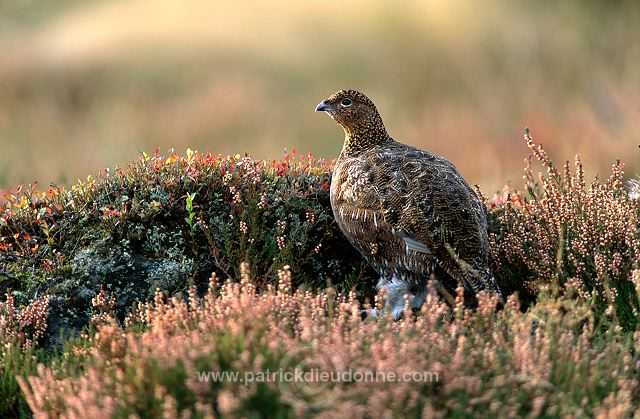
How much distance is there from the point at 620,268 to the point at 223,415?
101 inches

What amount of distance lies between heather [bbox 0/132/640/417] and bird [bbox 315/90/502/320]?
0.81ft

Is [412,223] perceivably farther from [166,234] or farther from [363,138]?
[166,234]

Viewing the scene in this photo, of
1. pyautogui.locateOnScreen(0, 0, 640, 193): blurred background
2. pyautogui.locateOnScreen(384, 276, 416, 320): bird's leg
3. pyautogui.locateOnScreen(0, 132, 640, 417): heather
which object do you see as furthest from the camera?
pyautogui.locateOnScreen(0, 0, 640, 193): blurred background

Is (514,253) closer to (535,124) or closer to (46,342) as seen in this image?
(46,342)

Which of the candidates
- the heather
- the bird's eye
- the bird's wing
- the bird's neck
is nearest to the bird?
the bird's wing

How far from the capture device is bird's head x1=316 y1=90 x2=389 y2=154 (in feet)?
17.1

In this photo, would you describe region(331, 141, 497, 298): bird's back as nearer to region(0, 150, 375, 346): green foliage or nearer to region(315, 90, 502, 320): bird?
region(315, 90, 502, 320): bird

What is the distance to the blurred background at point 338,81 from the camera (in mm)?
9047

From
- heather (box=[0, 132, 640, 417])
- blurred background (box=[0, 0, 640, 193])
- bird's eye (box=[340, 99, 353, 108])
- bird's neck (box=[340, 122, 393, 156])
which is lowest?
heather (box=[0, 132, 640, 417])

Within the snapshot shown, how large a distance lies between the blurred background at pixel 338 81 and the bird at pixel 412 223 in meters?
2.68

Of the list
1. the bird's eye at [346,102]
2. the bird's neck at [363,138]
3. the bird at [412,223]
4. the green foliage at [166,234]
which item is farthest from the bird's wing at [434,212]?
the bird's eye at [346,102]

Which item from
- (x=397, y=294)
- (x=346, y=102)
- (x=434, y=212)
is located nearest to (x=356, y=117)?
(x=346, y=102)

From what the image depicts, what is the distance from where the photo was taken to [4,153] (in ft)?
32.4

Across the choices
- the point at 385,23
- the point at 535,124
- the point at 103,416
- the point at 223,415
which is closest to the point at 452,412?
the point at 223,415
